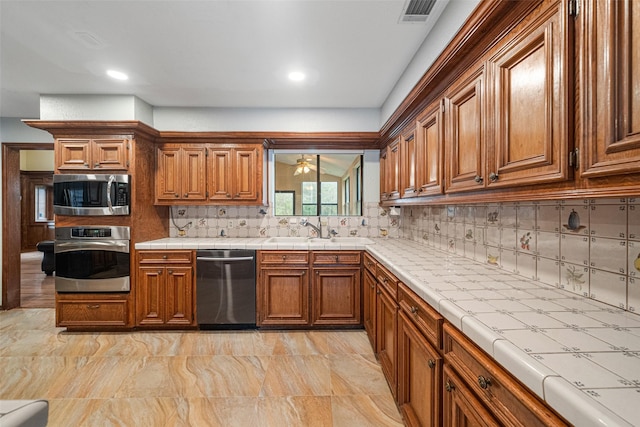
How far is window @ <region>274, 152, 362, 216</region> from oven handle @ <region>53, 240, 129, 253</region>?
5.68 feet

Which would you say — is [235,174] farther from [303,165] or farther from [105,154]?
[105,154]

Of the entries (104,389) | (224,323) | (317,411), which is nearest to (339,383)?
(317,411)

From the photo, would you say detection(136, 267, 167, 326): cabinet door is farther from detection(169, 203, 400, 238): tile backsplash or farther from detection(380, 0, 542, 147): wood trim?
detection(380, 0, 542, 147): wood trim

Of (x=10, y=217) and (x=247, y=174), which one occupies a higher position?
(x=247, y=174)

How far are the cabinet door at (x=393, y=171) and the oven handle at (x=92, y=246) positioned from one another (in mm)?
2883

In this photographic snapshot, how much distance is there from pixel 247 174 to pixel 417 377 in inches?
103

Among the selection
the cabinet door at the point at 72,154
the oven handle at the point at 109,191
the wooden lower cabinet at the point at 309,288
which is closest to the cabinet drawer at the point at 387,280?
the wooden lower cabinet at the point at 309,288

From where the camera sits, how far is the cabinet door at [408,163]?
7.68 ft

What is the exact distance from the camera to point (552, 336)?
2.80ft

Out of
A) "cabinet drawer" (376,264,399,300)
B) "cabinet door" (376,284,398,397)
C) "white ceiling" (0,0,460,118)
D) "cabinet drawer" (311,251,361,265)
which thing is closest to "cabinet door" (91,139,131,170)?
"white ceiling" (0,0,460,118)

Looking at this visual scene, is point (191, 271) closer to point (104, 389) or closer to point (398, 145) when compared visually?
point (104, 389)

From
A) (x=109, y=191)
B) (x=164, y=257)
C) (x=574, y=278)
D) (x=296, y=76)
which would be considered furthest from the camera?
(x=164, y=257)

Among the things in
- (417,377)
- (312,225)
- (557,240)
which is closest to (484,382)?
(417,377)

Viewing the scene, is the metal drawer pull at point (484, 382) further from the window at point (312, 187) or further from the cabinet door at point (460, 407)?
the window at point (312, 187)
